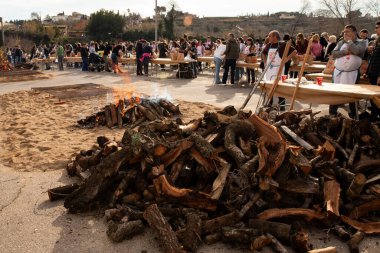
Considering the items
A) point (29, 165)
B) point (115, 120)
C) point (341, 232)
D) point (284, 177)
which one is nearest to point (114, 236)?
point (284, 177)

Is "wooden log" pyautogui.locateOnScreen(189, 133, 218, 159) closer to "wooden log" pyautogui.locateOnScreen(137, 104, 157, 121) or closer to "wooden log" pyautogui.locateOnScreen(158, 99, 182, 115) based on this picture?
"wooden log" pyautogui.locateOnScreen(137, 104, 157, 121)

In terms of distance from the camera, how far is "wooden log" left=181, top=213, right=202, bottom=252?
3.29 metres

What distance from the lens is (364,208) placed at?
3.76 metres

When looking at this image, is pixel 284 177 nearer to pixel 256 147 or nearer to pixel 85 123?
pixel 256 147

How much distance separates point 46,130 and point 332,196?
594 cm

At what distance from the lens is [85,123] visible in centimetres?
805

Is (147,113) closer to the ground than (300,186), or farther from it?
closer to the ground

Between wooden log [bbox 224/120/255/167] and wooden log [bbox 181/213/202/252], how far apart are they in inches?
39.5

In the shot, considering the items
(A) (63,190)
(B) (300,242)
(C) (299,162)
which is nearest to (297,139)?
(C) (299,162)

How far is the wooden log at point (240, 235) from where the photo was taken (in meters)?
3.33

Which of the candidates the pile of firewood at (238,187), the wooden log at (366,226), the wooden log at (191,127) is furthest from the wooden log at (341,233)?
the wooden log at (191,127)

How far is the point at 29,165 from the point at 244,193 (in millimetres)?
3499

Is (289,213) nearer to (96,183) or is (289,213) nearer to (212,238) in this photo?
(212,238)

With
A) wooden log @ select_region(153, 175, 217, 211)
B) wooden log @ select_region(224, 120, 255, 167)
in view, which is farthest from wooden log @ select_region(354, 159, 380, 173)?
wooden log @ select_region(153, 175, 217, 211)
